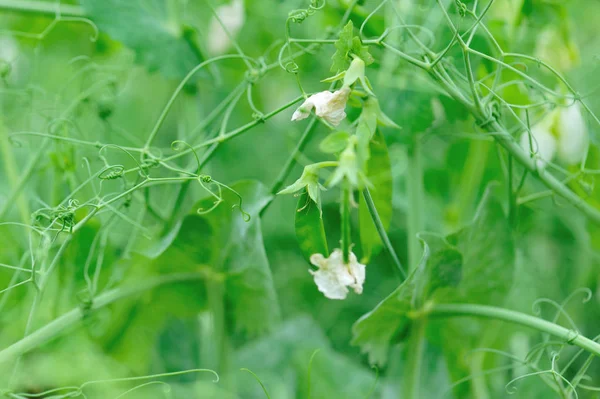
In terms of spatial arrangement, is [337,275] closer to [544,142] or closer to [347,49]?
[347,49]

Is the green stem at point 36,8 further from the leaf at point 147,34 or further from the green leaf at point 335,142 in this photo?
the green leaf at point 335,142

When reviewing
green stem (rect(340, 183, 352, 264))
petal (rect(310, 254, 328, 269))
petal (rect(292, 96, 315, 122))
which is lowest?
petal (rect(310, 254, 328, 269))

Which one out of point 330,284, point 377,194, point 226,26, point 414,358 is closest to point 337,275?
point 330,284

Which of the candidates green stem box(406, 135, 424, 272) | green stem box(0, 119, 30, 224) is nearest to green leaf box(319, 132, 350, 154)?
green stem box(406, 135, 424, 272)

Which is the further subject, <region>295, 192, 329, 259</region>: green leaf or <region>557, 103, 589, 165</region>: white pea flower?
<region>557, 103, 589, 165</region>: white pea flower

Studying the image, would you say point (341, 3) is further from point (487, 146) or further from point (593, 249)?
point (593, 249)

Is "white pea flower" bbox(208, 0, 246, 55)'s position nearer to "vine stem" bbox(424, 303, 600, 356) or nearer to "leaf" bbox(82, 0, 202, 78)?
"leaf" bbox(82, 0, 202, 78)

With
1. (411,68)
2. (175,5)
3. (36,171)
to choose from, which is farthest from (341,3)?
(36,171)
